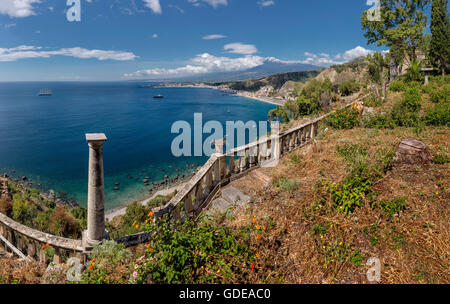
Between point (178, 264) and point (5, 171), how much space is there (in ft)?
206

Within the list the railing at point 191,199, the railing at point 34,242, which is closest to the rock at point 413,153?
A: the railing at point 191,199

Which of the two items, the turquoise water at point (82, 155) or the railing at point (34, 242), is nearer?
the railing at point (34, 242)

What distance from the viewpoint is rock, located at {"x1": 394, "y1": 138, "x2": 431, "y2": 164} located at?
5.84 m

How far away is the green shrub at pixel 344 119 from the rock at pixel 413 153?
4.33 m

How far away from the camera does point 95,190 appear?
4277mm

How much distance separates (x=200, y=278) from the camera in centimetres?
322

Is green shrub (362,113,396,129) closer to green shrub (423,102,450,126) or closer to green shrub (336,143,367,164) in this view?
green shrub (423,102,450,126)

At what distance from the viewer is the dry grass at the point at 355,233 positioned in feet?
11.8

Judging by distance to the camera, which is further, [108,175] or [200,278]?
[108,175]

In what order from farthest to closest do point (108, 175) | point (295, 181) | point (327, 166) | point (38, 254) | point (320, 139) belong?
point (108, 175)
point (320, 139)
point (327, 166)
point (295, 181)
point (38, 254)

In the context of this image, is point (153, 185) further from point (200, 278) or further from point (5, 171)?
point (200, 278)

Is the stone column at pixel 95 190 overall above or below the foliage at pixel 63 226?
above

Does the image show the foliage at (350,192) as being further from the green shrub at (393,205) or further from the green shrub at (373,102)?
the green shrub at (373,102)

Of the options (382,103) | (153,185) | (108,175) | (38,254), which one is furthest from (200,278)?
(108,175)
